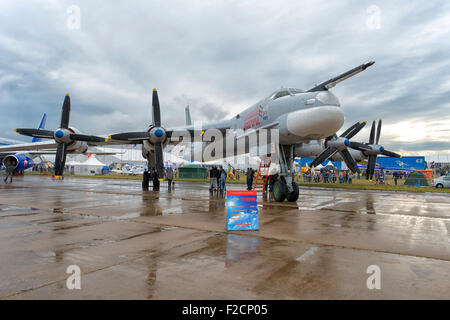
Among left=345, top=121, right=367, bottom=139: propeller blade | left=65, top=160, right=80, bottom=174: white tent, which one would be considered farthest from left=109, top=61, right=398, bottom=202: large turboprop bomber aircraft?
left=65, top=160, right=80, bottom=174: white tent

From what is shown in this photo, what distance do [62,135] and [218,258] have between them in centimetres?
1650

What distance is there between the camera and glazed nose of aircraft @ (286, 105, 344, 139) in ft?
28.9

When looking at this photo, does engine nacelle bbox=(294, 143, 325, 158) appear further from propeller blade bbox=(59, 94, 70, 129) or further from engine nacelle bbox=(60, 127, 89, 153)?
propeller blade bbox=(59, 94, 70, 129)

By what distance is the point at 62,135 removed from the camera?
1678 cm

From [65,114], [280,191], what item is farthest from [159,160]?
[280,191]

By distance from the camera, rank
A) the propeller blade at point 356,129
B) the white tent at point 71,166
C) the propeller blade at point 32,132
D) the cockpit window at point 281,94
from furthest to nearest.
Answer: the white tent at point 71,166
the propeller blade at point 356,129
the propeller blade at point 32,132
the cockpit window at point 281,94

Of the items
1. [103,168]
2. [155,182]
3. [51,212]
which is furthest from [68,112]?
[103,168]

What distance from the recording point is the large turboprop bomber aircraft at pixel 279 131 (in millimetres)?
9164

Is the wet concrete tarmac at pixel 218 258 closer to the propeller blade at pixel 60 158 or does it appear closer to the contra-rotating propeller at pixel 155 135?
the contra-rotating propeller at pixel 155 135

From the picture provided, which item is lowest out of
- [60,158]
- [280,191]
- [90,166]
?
[280,191]

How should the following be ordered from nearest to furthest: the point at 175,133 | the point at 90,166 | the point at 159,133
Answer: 1. the point at 159,133
2. the point at 175,133
3. the point at 90,166

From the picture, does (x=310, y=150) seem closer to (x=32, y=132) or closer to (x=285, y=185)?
(x=285, y=185)

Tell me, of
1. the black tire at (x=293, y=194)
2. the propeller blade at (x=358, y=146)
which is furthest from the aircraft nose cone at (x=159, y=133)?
the propeller blade at (x=358, y=146)

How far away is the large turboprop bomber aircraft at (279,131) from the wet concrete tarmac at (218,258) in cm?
367
